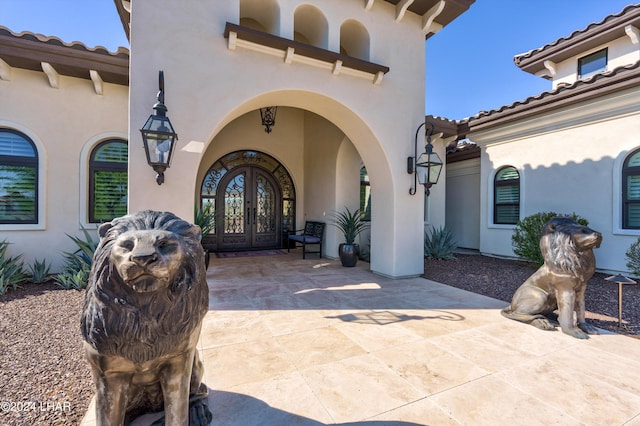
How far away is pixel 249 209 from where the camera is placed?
877cm

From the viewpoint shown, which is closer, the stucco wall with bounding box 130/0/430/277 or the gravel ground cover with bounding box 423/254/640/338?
the gravel ground cover with bounding box 423/254/640/338

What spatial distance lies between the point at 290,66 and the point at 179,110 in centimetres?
191

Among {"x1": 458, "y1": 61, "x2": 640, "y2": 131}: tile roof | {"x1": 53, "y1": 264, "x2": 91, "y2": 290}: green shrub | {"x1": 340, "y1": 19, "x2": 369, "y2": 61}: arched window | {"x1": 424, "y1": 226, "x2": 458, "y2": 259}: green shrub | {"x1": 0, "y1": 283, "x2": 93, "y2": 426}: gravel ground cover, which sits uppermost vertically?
{"x1": 340, "y1": 19, "x2": 369, "y2": 61}: arched window

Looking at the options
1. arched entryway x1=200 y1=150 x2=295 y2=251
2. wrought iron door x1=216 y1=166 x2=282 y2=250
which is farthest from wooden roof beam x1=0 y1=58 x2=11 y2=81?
wrought iron door x1=216 y1=166 x2=282 y2=250

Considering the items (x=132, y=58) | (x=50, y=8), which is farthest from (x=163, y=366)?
(x=50, y=8)

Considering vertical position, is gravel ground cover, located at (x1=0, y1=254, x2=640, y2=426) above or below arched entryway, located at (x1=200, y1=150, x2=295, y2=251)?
below

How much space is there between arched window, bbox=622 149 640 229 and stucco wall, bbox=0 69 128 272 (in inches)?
412

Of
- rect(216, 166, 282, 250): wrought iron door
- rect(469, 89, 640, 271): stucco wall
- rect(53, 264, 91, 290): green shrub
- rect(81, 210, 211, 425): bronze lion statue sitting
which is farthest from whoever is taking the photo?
rect(216, 166, 282, 250): wrought iron door

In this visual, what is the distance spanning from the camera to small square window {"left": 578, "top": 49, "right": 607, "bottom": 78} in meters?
8.72

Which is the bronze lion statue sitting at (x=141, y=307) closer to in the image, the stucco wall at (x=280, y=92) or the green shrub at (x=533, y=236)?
the stucco wall at (x=280, y=92)

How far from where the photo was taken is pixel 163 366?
4.36 feet

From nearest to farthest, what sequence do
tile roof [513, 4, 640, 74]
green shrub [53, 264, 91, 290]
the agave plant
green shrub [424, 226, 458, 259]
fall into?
1. green shrub [53, 264, 91, 290]
2. the agave plant
3. tile roof [513, 4, 640, 74]
4. green shrub [424, 226, 458, 259]

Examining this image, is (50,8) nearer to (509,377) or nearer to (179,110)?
(179,110)

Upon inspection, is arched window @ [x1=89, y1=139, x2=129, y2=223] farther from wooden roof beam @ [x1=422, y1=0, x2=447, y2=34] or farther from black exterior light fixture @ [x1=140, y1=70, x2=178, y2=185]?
wooden roof beam @ [x1=422, y1=0, x2=447, y2=34]
